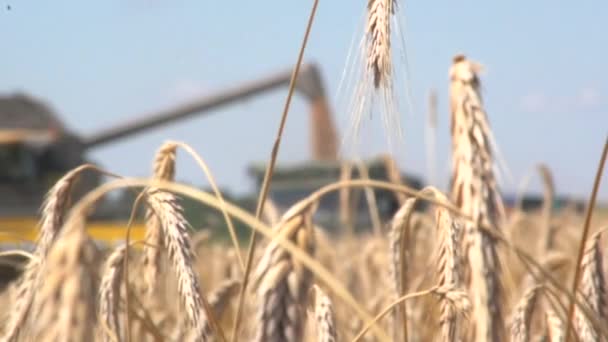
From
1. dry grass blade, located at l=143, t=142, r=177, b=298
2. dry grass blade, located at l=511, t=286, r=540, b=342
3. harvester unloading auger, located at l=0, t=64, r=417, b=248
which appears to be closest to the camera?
dry grass blade, located at l=511, t=286, r=540, b=342

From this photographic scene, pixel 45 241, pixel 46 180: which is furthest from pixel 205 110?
pixel 45 241

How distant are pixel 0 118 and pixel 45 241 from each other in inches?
548

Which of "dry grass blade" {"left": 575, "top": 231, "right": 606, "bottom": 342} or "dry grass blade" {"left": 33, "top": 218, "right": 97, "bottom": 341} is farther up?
"dry grass blade" {"left": 33, "top": 218, "right": 97, "bottom": 341}

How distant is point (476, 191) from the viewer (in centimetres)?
89

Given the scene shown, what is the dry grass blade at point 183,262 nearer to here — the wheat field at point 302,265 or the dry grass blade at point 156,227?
the wheat field at point 302,265

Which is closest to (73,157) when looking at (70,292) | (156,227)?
(156,227)

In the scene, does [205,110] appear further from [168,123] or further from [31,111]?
[31,111]

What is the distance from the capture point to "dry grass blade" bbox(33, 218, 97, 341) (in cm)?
57

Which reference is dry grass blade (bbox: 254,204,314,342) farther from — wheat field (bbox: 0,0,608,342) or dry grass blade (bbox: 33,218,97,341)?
dry grass blade (bbox: 33,218,97,341)

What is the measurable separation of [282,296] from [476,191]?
24 centimetres

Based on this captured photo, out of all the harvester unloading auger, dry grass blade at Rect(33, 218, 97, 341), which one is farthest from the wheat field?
the harvester unloading auger

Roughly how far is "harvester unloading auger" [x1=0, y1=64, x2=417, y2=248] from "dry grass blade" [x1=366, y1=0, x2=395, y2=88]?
762 centimetres

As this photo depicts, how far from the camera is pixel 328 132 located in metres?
19.6

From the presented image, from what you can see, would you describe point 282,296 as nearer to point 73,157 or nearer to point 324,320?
point 324,320
